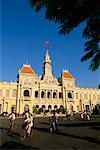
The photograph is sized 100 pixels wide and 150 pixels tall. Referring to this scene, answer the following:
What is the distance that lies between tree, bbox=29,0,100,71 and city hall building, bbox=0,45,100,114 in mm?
52044

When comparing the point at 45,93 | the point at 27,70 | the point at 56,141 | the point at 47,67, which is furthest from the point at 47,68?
the point at 56,141

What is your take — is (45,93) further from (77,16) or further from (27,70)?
(77,16)

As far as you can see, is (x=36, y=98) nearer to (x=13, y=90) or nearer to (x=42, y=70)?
(x=13, y=90)

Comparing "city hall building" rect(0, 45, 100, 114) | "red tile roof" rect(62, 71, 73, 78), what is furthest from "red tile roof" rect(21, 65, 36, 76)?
"red tile roof" rect(62, 71, 73, 78)

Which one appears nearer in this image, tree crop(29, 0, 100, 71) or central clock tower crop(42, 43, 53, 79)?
tree crop(29, 0, 100, 71)

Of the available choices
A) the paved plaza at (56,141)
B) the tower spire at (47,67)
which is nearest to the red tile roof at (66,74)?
the tower spire at (47,67)

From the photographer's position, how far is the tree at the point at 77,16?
650 cm

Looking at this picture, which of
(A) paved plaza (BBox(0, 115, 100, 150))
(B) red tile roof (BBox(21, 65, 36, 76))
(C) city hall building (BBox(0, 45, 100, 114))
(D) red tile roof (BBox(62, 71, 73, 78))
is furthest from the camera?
(D) red tile roof (BBox(62, 71, 73, 78))

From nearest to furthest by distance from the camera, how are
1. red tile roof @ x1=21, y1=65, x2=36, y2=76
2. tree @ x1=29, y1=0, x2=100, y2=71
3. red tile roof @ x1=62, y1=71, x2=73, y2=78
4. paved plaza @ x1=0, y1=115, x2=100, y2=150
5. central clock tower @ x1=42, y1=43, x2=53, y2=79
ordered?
tree @ x1=29, y1=0, x2=100, y2=71
paved plaza @ x1=0, y1=115, x2=100, y2=150
red tile roof @ x1=21, y1=65, x2=36, y2=76
central clock tower @ x1=42, y1=43, x2=53, y2=79
red tile roof @ x1=62, y1=71, x2=73, y2=78

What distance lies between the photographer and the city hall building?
6138cm

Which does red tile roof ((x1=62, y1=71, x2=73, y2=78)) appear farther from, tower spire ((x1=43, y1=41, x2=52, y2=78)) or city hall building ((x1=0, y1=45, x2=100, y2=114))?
tower spire ((x1=43, y1=41, x2=52, y2=78))

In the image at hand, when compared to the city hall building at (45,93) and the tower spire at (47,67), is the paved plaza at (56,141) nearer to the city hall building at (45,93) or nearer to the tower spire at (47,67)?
the city hall building at (45,93)

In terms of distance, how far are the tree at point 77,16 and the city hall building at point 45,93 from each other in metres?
52.0

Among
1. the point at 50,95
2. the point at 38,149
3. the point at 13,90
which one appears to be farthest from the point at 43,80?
the point at 38,149
